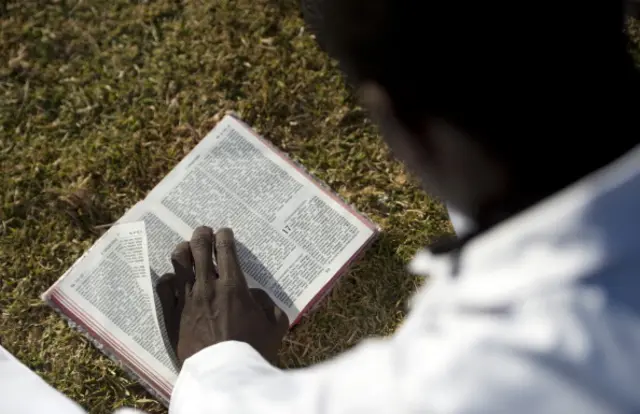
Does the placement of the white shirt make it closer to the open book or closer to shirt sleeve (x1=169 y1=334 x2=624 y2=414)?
shirt sleeve (x1=169 y1=334 x2=624 y2=414)

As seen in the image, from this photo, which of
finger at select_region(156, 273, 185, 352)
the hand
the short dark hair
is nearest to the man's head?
the short dark hair

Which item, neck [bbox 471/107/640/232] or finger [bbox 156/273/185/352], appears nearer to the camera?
neck [bbox 471/107/640/232]

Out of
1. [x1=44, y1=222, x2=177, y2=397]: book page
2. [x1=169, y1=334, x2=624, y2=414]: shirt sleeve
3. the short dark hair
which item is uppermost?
the short dark hair

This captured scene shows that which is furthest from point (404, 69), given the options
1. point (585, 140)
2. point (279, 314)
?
point (279, 314)

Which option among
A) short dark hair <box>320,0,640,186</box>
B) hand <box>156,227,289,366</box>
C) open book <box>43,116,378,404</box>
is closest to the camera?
short dark hair <box>320,0,640,186</box>

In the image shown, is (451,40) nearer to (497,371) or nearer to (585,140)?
(585,140)

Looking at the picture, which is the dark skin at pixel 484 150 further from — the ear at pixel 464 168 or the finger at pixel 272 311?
the finger at pixel 272 311

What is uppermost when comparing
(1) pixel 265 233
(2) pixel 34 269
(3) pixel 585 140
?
(3) pixel 585 140

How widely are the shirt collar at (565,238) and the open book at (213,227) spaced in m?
0.70

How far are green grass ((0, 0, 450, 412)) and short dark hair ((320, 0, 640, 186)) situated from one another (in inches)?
29.9

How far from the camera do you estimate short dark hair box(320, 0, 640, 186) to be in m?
0.49

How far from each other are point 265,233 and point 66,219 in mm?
436

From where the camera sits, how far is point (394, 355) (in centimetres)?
59

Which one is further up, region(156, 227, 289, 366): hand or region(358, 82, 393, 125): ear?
region(358, 82, 393, 125): ear
